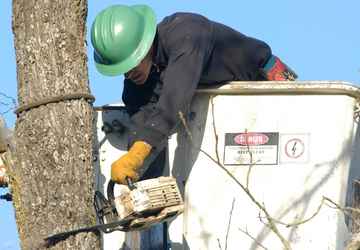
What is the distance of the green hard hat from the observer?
439cm

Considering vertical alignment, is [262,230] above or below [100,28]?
below

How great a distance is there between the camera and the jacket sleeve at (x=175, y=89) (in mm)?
4145

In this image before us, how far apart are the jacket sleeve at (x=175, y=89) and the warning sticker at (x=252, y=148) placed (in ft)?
0.78

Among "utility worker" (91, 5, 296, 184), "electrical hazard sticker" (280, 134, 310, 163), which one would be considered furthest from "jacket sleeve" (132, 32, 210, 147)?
"electrical hazard sticker" (280, 134, 310, 163)

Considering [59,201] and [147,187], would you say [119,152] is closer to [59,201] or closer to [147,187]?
[147,187]

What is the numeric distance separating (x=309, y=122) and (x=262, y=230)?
0.47 metres

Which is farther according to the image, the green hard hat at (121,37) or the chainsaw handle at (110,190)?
the green hard hat at (121,37)

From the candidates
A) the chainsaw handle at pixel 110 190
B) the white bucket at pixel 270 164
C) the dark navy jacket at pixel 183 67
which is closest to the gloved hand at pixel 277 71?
the dark navy jacket at pixel 183 67

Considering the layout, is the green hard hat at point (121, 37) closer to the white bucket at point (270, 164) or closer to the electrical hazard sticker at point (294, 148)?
the white bucket at point (270, 164)

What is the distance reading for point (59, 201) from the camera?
3.63 m

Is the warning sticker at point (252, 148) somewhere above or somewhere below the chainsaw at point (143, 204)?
above

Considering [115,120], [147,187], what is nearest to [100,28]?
[115,120]

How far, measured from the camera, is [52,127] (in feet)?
12.1

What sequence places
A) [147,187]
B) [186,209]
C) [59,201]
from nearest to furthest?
[59,201] < [147,187] < [186,209]
